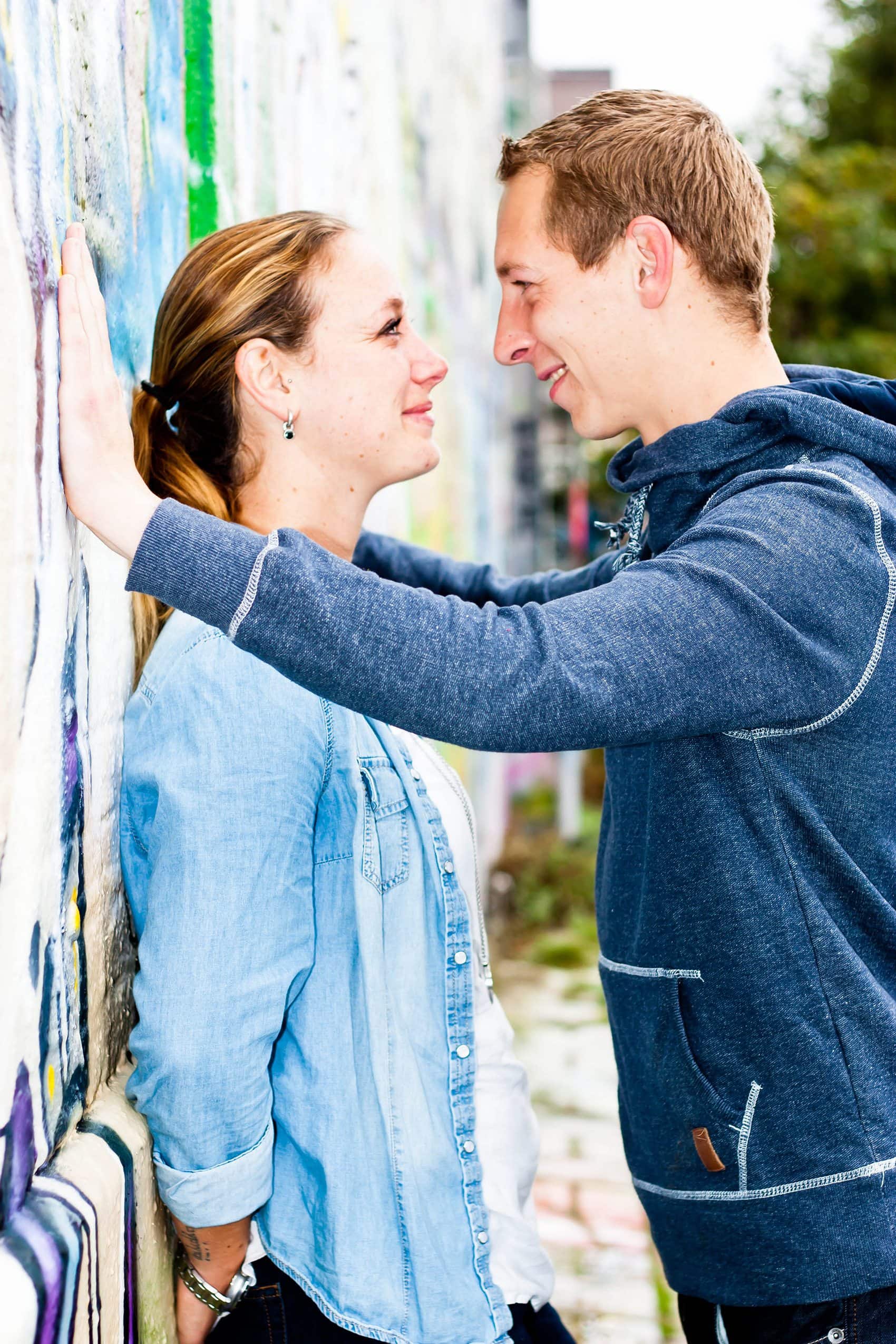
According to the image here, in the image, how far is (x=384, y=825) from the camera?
68.4 inches

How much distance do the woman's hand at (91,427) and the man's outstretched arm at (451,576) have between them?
3.74ft

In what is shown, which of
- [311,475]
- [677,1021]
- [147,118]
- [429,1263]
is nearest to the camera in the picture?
[429,1263]

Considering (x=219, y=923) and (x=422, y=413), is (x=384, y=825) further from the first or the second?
(x=422, y=413)

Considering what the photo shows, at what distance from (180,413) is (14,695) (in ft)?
2.74

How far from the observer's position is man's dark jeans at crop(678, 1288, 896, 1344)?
167cm

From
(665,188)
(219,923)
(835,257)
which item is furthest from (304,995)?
(835,257)

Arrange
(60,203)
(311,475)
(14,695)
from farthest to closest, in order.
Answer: (311,475), (60,203), (14,695)

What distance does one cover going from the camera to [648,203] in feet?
6.21

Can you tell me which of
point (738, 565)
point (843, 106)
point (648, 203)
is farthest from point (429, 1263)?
point (843, 106)

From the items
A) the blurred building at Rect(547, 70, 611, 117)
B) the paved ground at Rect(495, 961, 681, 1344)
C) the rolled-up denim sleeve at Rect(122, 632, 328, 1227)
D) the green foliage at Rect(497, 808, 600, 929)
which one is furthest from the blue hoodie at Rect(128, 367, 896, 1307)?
the blurred building at Rect(547, 70, 611, 117)

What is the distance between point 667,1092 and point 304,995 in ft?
1.87

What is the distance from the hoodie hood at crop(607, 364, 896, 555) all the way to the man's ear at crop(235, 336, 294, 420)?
57cm

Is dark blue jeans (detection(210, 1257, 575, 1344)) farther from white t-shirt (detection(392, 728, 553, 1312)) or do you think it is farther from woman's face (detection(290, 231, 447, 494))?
woman's face (detection(290, 231, 447, 494))

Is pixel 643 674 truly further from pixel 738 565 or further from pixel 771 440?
pixel 771 440
